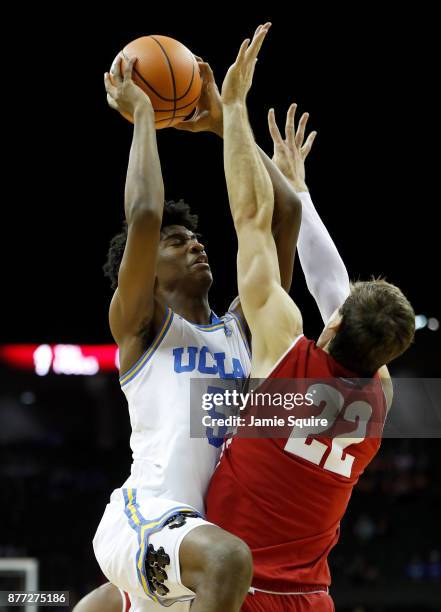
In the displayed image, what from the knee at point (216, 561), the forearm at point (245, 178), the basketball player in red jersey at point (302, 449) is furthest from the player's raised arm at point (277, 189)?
the knee at point (216, 561)

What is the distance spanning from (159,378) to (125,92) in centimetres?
110

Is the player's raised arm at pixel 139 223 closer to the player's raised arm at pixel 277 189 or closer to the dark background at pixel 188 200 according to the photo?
the player's raised arm at pixel 277 189

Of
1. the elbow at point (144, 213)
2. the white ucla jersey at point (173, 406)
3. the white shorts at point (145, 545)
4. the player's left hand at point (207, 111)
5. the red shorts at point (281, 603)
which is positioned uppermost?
the player's left hand at point (207, 111)

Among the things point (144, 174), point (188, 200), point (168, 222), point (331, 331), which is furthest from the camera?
point (188, 200)

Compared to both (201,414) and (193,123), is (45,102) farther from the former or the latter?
(201,414)

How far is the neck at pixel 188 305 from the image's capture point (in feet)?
11.7

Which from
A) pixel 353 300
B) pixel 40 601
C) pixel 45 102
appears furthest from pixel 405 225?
pixel 353 300

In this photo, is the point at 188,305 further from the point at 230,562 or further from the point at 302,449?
the point at 230,562

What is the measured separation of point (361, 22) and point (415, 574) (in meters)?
7.88

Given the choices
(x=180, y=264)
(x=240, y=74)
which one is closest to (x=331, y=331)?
(x=180, y=264)

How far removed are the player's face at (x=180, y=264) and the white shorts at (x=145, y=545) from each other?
88 cm

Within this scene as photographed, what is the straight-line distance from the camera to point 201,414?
3.25m

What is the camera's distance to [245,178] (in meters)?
3.31

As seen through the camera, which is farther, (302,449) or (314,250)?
(314,250)
